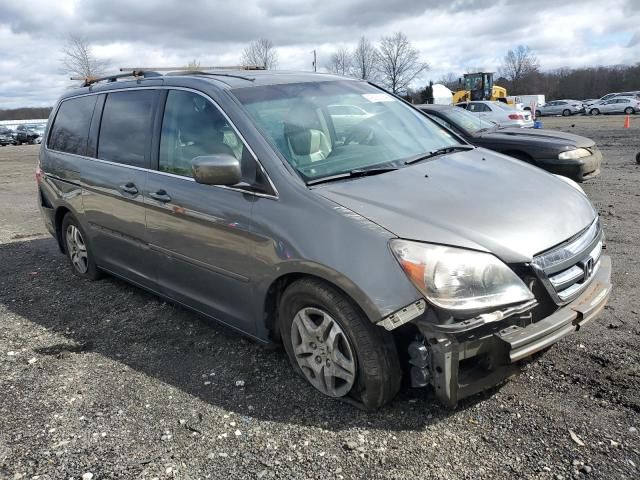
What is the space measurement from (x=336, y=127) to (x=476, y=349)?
1768 millimetres

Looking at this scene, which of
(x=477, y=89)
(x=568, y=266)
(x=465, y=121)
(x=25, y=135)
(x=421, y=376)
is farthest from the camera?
(x=25, y=135)

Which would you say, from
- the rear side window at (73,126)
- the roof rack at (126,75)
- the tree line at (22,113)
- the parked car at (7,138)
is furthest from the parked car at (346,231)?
the tree line at (22,113)

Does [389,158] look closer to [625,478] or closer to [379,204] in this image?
[379,204]

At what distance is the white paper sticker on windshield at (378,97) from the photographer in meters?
4.14

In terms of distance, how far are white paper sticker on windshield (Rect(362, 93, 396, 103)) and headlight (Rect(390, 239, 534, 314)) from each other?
189 centimetres

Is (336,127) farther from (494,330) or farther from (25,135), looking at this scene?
(25,135)

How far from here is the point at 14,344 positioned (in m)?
4.16

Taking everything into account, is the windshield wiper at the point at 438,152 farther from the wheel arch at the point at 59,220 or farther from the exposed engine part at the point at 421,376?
the wheel arch at the point at 59,220

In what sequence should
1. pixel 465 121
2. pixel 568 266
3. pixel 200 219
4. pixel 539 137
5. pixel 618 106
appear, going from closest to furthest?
pixel 568 266
pixel 200 219
pixel 539 137
pixel 465 121
pixel 618 106

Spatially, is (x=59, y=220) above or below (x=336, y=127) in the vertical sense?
below

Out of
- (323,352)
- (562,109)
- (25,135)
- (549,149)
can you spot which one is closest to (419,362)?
(323,352)

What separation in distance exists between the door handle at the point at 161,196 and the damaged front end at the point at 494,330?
1.92 meters

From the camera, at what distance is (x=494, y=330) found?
2584 mm

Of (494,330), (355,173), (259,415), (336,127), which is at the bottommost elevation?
(259,415)
